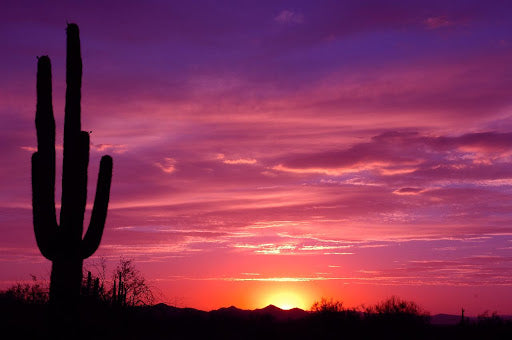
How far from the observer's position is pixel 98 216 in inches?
722

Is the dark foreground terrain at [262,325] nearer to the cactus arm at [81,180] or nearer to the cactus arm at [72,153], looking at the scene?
the cactus arm at [81,180]

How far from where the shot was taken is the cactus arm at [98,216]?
18.2m

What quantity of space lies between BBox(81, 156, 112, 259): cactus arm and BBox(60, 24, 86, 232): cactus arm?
34cm

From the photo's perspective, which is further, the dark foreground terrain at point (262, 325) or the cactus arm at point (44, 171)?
the dark foreground terrain at point (262, 325)

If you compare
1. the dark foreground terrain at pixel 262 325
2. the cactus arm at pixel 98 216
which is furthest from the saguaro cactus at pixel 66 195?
the dark foreground terrain at pixel 262 325

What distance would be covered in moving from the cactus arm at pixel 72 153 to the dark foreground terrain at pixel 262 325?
4.44 metres

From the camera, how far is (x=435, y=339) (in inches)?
942

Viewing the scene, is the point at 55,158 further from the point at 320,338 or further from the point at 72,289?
the point at 320,338

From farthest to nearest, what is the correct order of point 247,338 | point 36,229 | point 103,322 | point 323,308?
point 323,308, point 247,338, point 103,322, point 36,229

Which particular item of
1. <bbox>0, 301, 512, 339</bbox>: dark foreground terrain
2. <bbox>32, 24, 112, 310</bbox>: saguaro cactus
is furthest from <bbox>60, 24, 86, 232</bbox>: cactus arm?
<bbox>0, 301, 512, 339</bbox>: dark foreground terrain

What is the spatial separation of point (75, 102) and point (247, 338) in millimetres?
11532

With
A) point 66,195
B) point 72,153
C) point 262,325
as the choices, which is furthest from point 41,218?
point 262,325

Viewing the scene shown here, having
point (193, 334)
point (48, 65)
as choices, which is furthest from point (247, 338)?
point (48, 65)

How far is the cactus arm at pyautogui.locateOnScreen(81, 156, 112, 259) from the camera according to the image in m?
18.2
